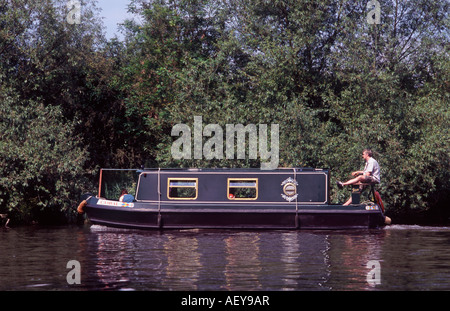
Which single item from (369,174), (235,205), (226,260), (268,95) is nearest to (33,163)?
(235,205)

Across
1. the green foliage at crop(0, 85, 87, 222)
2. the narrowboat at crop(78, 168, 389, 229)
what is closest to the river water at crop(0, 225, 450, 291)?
the narrowboat at crop(78, 168, 389, 229)

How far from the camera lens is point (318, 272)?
12430mm

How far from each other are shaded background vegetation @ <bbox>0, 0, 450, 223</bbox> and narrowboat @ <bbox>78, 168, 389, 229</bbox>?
12.4 ft

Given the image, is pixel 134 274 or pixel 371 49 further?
pixel 371 49

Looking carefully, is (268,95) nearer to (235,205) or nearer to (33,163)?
(235,205)

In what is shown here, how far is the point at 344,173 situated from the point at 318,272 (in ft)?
41.4

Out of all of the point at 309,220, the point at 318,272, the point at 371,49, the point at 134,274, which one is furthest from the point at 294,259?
the point at 371,49

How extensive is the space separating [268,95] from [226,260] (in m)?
13.6

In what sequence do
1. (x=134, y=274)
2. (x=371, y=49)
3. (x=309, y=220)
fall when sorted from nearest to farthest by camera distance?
(x=134, y=274)
(x=309, y=220)
(x=371, y=49)

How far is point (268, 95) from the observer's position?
26.7 metres

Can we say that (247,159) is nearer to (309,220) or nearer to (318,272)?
(309,220)

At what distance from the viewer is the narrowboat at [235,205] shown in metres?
19.7

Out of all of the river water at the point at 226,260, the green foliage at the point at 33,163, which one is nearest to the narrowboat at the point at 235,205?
the river water at the point at 226,260

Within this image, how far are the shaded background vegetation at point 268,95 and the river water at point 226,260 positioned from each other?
4.02 meters
